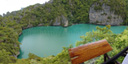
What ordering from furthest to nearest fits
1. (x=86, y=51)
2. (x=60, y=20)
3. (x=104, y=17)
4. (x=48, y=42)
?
(x=60, y=20) < (x=104, y=17) < (x=48, y=42) < (x=86, y=51)

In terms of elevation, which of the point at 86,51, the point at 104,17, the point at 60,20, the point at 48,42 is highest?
the point at 86,51

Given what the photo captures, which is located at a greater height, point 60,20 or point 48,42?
point 60,20

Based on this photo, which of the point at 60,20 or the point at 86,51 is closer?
the point at 86,51

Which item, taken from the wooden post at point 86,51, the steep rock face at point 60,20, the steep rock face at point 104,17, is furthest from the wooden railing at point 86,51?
the steep rock face at point 60,20

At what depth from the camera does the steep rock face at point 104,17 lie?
3396 centimetres

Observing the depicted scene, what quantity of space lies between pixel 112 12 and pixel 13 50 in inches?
1374

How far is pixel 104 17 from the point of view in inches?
1443

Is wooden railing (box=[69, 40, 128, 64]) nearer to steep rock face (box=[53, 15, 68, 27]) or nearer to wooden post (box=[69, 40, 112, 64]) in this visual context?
wooden post (box=[69, 40, 112, 64])

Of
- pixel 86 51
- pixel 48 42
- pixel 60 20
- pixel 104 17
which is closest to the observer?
pixel 86 51

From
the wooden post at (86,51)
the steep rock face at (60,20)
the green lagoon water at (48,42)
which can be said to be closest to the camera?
the wooden post at (86,51)

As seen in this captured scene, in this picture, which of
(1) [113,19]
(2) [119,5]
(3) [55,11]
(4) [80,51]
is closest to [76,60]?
(4) [80,51]

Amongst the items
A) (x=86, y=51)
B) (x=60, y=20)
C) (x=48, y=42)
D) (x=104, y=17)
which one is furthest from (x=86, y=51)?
(x=60, y=20)

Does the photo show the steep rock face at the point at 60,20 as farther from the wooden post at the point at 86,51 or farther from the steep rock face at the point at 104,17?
the wooden post at the point at 86,51

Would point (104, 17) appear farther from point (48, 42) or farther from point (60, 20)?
point (48, 42)
